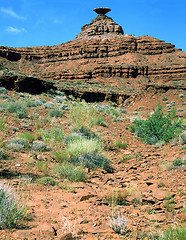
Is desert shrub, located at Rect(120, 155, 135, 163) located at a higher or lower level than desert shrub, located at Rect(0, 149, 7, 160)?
lower

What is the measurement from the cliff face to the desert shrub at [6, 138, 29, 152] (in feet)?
109

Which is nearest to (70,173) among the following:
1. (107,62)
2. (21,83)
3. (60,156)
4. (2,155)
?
(60,156)

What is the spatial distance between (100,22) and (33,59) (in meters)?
30.8

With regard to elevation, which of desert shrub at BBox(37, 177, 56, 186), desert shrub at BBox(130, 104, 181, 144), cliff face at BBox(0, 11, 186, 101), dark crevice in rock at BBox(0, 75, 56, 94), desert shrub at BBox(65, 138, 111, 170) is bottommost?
desert shrub at BBox(37, 177, 56, 186)

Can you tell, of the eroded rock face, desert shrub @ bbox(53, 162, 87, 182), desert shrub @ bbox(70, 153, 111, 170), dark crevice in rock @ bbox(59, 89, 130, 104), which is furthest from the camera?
the eroded rock face

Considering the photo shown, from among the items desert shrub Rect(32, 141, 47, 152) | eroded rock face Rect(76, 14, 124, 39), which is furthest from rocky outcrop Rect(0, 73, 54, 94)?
eroded rock face Rect(76, 14, 124, 39)

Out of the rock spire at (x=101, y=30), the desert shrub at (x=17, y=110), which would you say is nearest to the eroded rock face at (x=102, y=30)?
the rock spire at (x=101, y=30)

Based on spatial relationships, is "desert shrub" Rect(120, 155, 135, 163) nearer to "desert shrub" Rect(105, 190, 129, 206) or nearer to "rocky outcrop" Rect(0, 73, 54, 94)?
"desert shrub" Rect(105, 190, 129, 206)

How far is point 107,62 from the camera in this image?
52.0m

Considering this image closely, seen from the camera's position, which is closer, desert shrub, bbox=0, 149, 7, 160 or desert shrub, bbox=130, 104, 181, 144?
desert shrub, bbox=0, 149, 7, 160

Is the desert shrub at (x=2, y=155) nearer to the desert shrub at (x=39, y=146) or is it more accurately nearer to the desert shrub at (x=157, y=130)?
the desert shrub at (x=39, y=146)

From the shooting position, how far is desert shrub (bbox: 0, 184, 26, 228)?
2.49 meters

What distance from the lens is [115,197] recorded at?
12.4ft

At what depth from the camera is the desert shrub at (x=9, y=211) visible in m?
2.49
